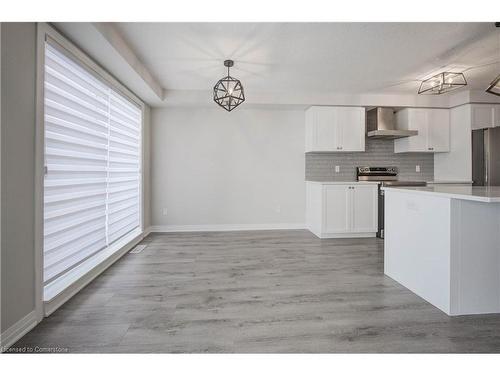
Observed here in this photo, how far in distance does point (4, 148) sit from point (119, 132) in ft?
6.12

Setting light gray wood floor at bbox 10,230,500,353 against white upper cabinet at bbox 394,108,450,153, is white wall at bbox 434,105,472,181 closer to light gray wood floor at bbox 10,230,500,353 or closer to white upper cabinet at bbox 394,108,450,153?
white upper cabinet at bbox 394,108,450,153

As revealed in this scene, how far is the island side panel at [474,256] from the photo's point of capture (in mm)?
1803

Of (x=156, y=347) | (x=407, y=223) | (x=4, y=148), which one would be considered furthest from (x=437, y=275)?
(x=4, y=148)

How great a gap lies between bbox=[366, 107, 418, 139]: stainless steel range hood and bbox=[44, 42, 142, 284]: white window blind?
3.95 metres

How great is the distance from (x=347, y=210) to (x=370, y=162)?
1236 mm

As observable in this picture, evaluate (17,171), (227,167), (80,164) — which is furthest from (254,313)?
(227,167)

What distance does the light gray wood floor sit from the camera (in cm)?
151

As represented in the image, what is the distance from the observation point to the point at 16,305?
1532mm

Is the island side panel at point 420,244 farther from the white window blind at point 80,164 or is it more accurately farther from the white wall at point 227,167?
the white window blind at point 80,164

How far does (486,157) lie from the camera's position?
13.2 feet

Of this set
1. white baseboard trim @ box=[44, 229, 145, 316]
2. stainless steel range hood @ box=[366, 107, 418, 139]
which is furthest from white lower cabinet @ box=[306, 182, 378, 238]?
white baseboard trim @ box=[44, 229, 145, 316]

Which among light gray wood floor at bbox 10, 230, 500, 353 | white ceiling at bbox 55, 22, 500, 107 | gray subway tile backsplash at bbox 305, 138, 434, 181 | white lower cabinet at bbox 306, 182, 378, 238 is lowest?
light gray wood floor at bbox 10, 230, 500, 353

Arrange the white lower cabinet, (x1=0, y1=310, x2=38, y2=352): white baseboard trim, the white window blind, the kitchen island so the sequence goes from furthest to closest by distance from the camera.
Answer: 1. the white lower cabinet
2. the white window blind
3. the kitchen island
4. (x1=0, y1=310, x2=38, y2=352): white baseboard trim

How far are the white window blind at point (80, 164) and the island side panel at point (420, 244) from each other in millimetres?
2904
